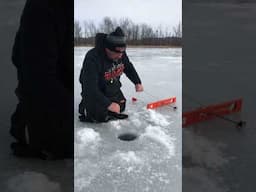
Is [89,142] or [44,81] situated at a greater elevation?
[44,81]

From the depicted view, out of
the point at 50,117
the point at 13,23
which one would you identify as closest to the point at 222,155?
the point at 50,117

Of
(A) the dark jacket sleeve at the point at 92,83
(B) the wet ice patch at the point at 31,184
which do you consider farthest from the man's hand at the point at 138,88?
(B) the wet ice patch at the point at 31,184

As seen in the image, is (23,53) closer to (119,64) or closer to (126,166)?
(119,64)

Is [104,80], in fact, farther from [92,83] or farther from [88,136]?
[88,136]

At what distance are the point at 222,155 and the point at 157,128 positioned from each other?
0.99 feet

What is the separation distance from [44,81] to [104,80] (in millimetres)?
231

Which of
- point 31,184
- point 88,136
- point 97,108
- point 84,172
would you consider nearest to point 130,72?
point 97,108

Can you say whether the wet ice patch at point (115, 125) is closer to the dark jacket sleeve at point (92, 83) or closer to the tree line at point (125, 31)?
the dark jacket sleeve at point (92, 83)

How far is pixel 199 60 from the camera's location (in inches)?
47.9

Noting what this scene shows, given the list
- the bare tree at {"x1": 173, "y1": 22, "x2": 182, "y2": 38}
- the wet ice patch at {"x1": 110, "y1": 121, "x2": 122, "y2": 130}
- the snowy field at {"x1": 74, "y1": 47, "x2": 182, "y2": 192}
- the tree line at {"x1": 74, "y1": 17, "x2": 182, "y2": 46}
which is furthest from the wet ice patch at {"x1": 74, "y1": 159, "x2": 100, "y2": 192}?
the bare tree at {"x1": 173, "y1": 22, "x2": 182, "y2": 38}

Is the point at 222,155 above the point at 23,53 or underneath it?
underneath

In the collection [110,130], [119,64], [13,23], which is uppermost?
[13,23]

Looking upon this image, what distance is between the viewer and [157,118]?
1.19m

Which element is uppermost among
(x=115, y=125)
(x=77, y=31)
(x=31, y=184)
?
(x=77, y=31)
